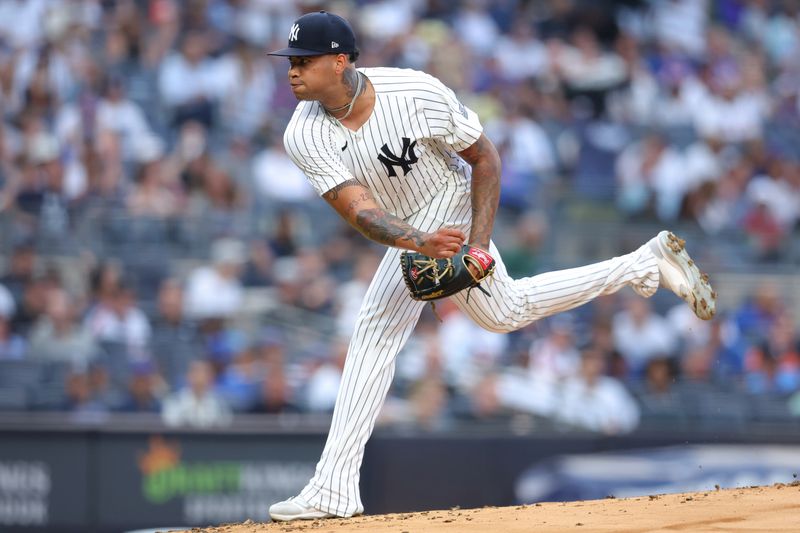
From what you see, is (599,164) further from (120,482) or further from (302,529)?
(302,529)

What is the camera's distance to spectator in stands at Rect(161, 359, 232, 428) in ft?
28.8

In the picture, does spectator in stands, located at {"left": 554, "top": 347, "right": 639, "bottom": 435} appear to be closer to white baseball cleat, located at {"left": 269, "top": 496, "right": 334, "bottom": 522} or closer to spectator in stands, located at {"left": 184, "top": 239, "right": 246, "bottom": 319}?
spectator in stands, located at {"left": 184, "top": 239, "right": 246, "bottom": 319}

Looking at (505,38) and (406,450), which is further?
(505,38)

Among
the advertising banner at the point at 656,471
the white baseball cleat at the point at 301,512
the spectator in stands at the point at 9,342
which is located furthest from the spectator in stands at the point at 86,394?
the white baseball cleat at the point at 301,512

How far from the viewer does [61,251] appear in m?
9.66

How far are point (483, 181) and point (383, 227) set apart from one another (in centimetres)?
62

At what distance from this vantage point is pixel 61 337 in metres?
9.15

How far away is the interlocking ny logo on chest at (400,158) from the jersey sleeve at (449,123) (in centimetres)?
11

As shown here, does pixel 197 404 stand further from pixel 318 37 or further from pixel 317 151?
pixel 318 37

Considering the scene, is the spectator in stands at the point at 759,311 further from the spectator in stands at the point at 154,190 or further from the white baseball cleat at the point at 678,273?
the white baseball cleat at the point at 678,273

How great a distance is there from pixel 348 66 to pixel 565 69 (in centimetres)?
801

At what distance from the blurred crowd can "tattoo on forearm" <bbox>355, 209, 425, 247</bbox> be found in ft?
13.7

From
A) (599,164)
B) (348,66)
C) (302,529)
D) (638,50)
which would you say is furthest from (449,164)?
(638,50)

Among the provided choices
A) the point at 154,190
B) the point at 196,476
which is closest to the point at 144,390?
the point at 196,476
